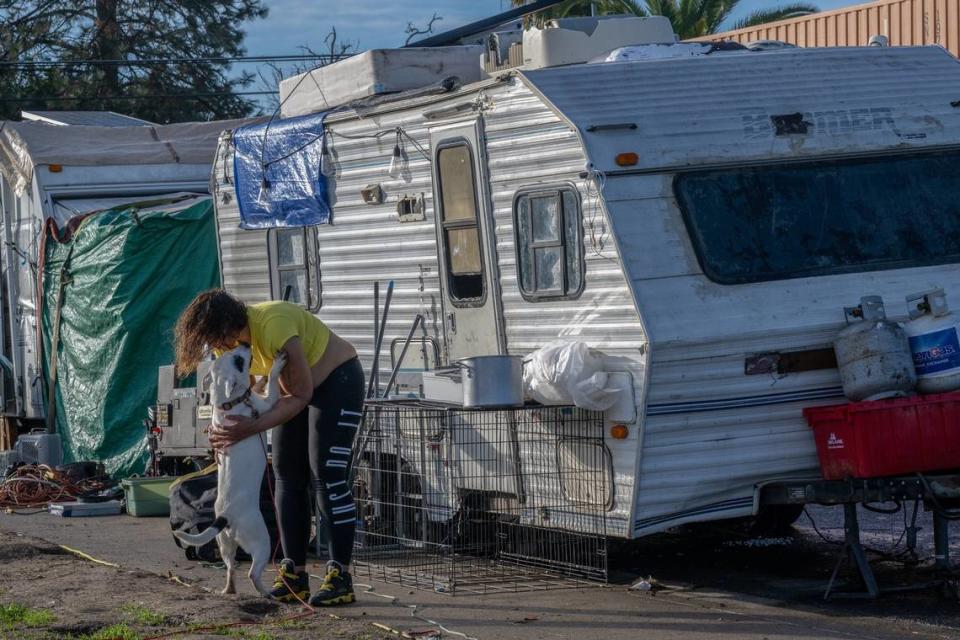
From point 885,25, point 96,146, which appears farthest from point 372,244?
point 885,25

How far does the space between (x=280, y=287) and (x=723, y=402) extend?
444 cm

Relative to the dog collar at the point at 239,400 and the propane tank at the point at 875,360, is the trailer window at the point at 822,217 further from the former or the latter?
the dog collar at the point at 239,400

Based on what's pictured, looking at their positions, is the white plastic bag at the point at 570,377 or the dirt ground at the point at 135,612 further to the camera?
the white plastic bag at the point at 570,377

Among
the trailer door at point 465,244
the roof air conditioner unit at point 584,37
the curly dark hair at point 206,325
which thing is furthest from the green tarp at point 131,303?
the curly dark hair at point 206,325

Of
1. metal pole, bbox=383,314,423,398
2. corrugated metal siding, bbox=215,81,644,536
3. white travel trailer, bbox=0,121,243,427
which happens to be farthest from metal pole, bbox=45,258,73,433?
metal pole, bbox=383,314,423,398

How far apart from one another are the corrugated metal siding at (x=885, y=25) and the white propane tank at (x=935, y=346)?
9.53m

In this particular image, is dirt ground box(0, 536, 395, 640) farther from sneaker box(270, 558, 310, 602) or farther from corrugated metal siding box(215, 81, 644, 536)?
corrugated metal siding box(215, 81, 644, 536)

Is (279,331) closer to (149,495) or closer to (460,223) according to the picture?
(460,223)

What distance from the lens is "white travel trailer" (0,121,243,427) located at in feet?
45.5

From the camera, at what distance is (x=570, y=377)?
7.09 m

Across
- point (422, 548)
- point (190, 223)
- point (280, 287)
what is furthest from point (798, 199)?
point (190, 223)

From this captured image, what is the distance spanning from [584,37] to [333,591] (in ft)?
12.2

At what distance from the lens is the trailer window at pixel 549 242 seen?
7375 mm

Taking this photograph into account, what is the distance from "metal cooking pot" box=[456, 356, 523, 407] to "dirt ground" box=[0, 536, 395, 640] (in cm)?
128
